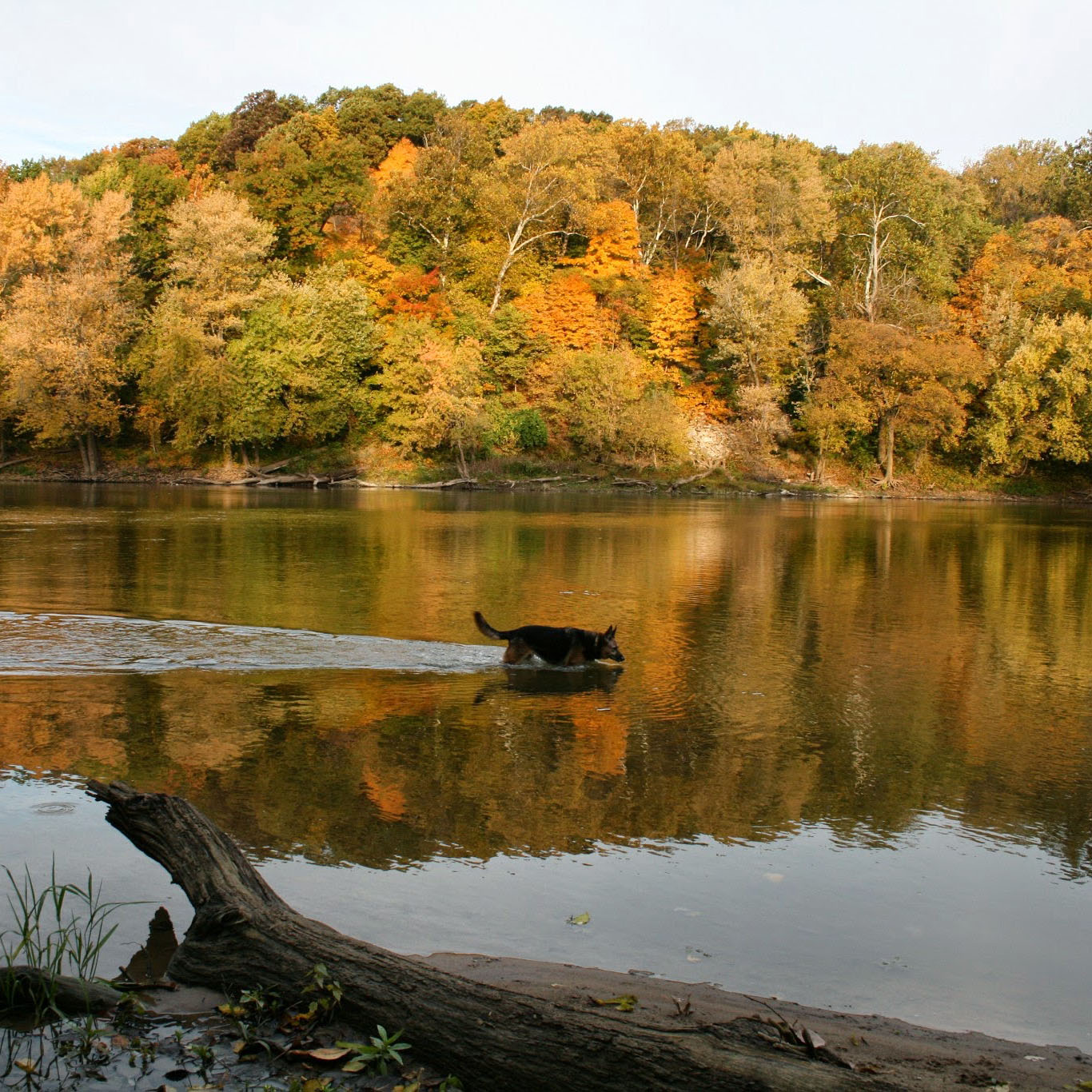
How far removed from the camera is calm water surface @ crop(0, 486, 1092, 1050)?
5.44 metres

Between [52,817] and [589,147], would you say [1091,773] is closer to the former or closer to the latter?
[52,817]

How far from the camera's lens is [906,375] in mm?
59000

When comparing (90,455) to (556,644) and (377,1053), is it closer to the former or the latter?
(556,644)

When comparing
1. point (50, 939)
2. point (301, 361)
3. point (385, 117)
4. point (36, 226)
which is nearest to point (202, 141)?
point (385, 117)

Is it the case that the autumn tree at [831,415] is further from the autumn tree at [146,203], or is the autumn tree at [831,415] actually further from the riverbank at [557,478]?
the autumn tree at [146,203]

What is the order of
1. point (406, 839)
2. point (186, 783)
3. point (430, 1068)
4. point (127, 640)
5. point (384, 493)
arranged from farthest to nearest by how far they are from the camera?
1. point (384, 493)
2. point (127, 640)
3. point (186, 783)
4. point (406, 839)
5. point (430, 1068)

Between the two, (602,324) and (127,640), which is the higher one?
(602,324)

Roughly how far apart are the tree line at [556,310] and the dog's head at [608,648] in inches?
1816

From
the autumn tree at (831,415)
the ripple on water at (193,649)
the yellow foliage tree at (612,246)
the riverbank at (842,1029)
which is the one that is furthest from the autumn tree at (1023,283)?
the riverbank at (842,1029)

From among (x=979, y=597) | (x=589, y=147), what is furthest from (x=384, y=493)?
(x=979, y=597)

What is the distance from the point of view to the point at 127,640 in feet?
43.0

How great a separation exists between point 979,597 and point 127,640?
14529mm

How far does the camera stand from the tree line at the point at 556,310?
194ft

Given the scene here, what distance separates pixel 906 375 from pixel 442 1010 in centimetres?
5988
